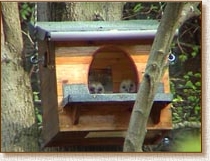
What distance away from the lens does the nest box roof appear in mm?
1985

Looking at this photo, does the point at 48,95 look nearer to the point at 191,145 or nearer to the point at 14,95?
the point at 14,95

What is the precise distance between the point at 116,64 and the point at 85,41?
4.8 inches

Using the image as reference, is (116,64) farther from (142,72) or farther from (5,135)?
(5,135)

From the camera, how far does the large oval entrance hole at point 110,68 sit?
6.54 ft

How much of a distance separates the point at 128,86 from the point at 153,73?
9cm

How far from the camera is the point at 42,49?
2033mm

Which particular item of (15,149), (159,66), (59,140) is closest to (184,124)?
(159,66)

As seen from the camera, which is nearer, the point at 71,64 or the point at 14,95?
the point at 71,64

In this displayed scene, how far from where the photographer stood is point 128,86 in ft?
6.61

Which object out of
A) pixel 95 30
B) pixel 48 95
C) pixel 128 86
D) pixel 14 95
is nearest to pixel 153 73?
pixel 128 86

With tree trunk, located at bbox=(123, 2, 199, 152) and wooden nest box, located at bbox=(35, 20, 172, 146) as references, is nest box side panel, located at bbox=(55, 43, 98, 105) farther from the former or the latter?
tree trunk, located at bbox=(123, 2, 199, 152)

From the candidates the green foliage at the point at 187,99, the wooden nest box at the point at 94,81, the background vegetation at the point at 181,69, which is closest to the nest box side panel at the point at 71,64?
the wooden nest box at the point at 94,81

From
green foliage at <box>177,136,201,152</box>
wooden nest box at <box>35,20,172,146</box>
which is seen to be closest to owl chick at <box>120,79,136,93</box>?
wooden nest box at <box>35,20,172,146</box>

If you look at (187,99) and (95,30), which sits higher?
(95,30)
